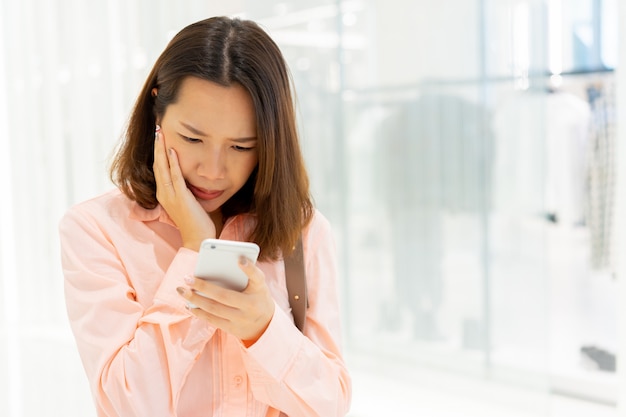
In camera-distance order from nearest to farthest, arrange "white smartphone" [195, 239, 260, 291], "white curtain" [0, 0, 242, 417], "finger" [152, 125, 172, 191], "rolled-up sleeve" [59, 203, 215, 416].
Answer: "white smartphone" [195, 239, 260, 291] < "rolled-up sleeve" [59, 203, 215, 416] < "finger" [152, 125, 172, 191] < "white curtain" [0, 0, 242, 417]

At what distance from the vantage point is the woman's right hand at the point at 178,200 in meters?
1.16

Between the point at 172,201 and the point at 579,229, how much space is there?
14.3 ft

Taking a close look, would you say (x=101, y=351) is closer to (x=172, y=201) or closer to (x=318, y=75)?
(x=172, y=201)

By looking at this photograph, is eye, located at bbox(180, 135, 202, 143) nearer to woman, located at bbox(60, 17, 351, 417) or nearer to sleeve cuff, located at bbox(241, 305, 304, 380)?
woman, located at bbox(60, 17, 351, 417)

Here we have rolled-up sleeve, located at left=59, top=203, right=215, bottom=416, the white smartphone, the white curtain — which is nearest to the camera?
the white smartphone

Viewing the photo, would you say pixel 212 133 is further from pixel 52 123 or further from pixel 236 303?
pixel 52 123

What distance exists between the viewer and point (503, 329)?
3010 mm

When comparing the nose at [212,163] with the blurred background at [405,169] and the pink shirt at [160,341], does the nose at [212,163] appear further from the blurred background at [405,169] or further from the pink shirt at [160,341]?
the blurred background at [405,169]

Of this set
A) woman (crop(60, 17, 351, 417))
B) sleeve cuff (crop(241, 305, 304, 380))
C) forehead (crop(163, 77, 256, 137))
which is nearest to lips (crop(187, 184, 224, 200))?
woman (crop(60, 17, 351, 417))

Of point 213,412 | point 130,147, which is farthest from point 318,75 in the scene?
point 213,412

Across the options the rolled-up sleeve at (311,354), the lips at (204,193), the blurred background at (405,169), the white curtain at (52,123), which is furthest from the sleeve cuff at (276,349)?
the white curtain at (52,123)

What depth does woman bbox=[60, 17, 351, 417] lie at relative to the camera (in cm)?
109

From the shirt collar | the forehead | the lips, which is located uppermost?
the forehead

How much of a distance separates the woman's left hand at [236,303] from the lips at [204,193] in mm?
261
